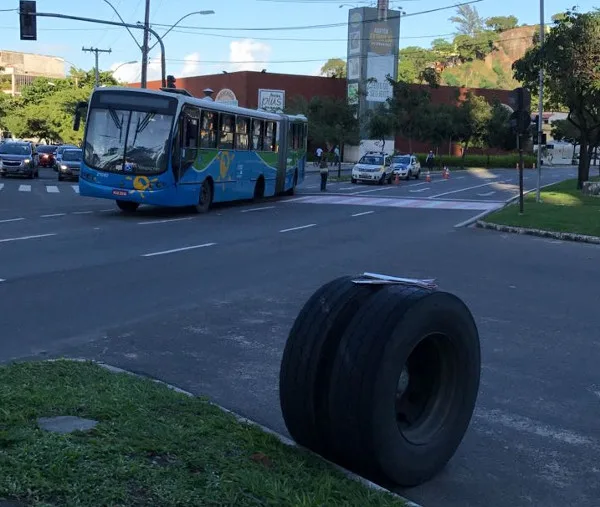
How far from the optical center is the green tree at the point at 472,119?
7100 centimetres

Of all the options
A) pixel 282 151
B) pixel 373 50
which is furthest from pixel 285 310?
pixel 373 50

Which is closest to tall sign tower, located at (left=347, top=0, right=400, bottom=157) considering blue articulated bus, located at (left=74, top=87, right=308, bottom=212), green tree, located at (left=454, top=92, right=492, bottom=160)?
green tree, located at (left=454, top=92, right=492, bottom=160)

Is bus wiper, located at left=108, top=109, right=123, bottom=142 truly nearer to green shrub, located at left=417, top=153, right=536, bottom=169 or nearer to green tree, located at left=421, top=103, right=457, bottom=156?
green tree, located at left=421, top=103, right=457, bottom=156

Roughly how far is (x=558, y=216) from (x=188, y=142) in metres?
10.2

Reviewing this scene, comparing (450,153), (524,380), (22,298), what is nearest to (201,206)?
(22,298)

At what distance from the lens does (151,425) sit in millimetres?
4379

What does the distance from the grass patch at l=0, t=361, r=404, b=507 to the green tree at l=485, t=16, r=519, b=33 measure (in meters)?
177

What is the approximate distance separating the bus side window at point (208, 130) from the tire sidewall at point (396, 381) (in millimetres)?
17389

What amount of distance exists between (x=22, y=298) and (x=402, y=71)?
11000cm

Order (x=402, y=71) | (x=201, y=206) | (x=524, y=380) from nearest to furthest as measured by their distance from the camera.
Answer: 1. (x=524, y=380)
2. (x=201, y=206)
3. (x=402, y=71)

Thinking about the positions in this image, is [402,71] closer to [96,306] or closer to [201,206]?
[201,206]

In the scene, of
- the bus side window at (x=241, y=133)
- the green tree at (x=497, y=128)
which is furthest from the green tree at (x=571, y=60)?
the green tree at (x=497, y=128)

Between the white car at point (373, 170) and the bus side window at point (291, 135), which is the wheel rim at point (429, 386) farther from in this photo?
the white car at point (373, 170)

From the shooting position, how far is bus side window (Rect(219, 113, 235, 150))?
22587 mm
